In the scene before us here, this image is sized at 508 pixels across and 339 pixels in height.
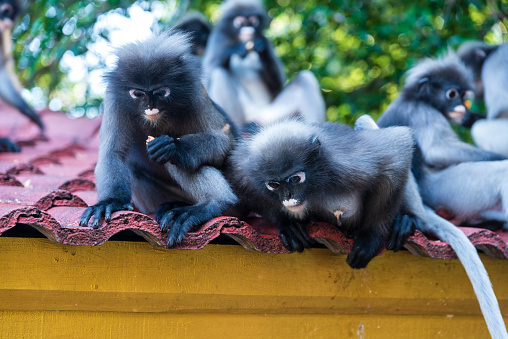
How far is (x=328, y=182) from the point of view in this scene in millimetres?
2162

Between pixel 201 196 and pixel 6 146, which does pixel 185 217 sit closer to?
pixel 201 196

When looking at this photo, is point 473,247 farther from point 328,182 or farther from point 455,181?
point 455,181

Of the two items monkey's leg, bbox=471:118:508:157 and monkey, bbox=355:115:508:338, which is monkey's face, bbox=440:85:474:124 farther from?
monkey, bbox=355:115:508:338

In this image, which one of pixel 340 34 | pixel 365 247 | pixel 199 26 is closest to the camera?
pixel 365 247

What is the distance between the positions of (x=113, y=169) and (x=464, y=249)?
4.83 feet

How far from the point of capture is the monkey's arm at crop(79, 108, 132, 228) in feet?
7.01

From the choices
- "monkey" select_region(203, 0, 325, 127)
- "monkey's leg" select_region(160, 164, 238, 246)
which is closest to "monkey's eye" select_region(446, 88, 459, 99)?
"monkey" select_region(203, 0, 325, 127)

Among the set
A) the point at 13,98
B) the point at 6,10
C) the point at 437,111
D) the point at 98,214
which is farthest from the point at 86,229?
the point at 6,10

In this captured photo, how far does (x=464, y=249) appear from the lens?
2266 mm

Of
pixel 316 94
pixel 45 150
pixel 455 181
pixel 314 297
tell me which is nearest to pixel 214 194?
pixel 314 297

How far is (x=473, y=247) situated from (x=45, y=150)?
10.5ft

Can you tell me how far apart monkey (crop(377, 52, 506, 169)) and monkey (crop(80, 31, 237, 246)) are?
1363 mm

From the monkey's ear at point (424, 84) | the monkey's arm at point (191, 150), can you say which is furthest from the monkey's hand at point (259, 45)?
the monkey's arm at point (191, 150)

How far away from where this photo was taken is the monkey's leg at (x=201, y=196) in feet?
6.69
